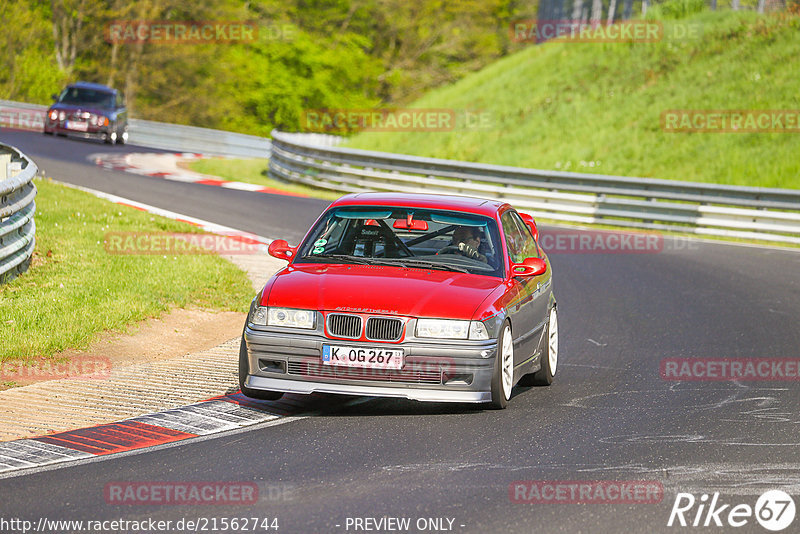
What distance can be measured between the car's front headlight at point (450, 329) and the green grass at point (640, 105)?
21621 millimetres

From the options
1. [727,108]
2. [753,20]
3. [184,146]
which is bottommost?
[184,146]

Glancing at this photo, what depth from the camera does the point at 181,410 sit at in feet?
26.0

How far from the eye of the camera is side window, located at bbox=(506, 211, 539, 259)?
32.2 feet

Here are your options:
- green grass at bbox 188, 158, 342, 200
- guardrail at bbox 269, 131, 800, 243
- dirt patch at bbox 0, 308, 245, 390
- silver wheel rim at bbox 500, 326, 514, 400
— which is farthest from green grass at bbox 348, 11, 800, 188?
silver wheel rim at bbox 500, 326, 514, 400

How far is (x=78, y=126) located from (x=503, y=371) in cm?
2895

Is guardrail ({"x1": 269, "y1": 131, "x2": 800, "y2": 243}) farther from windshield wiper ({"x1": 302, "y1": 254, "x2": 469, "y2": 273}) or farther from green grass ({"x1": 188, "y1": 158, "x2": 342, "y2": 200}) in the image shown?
windshield wiper ({"x1": 302, "y1": 254, "x2": 469, "y2": 273})

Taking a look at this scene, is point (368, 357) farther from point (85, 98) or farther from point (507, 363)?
point (85, 98)

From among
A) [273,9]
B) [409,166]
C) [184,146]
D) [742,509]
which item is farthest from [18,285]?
[273,9]

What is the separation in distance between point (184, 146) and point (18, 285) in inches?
1183

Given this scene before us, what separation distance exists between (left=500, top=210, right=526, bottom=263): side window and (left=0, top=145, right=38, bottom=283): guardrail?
5095 millimetres

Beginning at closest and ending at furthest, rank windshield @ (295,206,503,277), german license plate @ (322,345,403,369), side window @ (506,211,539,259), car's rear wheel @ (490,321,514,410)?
german license plate @ (322,345,403,369)
car's rear wheel @ (490,321,514,410)
windshield @ (295,206,503,277)
side window @ (506,211,539,259)

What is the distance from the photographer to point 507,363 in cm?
823

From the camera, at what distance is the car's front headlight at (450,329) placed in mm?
7668

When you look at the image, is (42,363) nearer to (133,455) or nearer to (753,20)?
(133,455)
